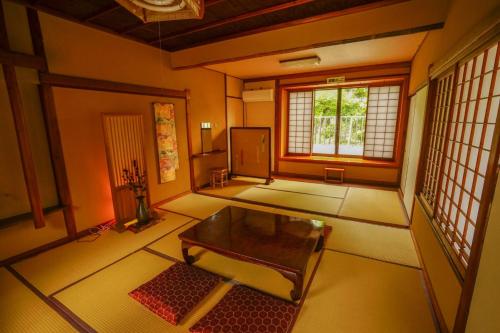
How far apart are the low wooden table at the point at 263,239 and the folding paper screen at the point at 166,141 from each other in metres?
1.85

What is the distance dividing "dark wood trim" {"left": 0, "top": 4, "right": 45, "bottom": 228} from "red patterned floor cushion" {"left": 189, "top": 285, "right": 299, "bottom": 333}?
7.18 ft

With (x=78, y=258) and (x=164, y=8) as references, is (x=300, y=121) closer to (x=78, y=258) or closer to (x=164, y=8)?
(x=164, y=8)

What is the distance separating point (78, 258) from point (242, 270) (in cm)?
185

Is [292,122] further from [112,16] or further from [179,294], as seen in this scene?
[179,294]

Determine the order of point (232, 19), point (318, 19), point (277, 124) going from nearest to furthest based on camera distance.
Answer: point (318, 19) → point (232, 19) → point (277, 124)

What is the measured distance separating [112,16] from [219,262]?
126 inches

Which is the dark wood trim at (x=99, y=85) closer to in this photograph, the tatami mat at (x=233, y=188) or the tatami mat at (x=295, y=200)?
the tatami mat at (x=233, y=188)

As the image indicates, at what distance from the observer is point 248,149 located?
5.65 m

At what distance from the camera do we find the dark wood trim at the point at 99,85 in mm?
2625

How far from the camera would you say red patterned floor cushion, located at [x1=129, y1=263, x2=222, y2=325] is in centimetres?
181

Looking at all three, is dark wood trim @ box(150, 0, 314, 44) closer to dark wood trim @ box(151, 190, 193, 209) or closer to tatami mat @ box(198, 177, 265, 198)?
dark wood trim @ box(151, 190, 193, 209)

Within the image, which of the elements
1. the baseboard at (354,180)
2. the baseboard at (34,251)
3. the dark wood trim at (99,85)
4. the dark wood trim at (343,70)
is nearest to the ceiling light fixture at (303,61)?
the dark wood trim at (343,70)

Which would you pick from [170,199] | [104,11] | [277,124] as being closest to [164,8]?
[104,11]

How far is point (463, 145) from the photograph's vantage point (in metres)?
1.91
